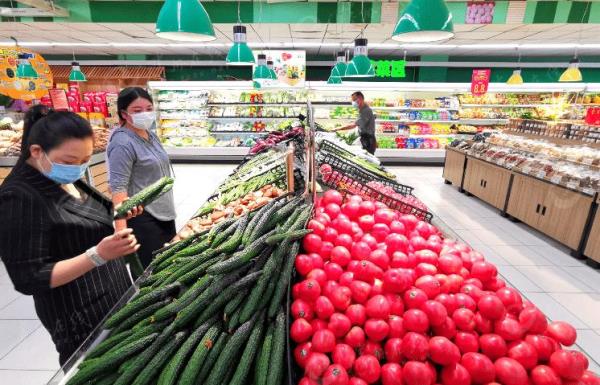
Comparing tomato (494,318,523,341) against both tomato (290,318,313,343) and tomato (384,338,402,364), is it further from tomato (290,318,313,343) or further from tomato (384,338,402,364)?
tomato (290,318,313,343)

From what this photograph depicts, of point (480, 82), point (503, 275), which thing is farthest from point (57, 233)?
point (480, 82)

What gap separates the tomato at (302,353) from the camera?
1.21 metres

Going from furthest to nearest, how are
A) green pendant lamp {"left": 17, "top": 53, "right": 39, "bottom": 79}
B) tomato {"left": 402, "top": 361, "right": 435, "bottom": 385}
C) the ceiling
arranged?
the ceiling, green pendant lamp {"left": 17, "top": 53, "right": 39, "bottom": 79}, tomato {"left": 402, "top": 361, "right": 435, "bottom": 385}

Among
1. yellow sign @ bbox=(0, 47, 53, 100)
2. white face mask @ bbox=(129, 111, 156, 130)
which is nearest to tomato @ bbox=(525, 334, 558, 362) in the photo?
white face mask @ bbox=(129, 111, 156, 130)

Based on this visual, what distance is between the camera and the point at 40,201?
4.44ft

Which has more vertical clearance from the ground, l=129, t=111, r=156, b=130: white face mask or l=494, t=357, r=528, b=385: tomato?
l=129, t=111, r=156, b=130: white face mask

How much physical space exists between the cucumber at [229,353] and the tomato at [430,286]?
A: 0.71 meters

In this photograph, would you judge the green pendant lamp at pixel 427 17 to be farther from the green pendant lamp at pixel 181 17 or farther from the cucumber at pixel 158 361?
the cucumber at pixel 158 361

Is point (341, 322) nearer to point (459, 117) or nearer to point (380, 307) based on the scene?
point (380, 307)

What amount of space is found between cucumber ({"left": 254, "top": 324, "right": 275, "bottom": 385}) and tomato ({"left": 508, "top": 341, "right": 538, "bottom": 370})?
859 millimetres

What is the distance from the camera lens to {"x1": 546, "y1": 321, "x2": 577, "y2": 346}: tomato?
1.23m

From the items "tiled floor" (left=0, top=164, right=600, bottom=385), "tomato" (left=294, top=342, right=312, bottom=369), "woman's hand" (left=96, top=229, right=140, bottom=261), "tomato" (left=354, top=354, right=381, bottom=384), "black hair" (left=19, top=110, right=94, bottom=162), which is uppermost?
"black hair" (left=19, top=110, right=94, bottom=162)

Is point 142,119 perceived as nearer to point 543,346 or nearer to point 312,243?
point 312,243

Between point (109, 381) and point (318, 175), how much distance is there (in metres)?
1.84
